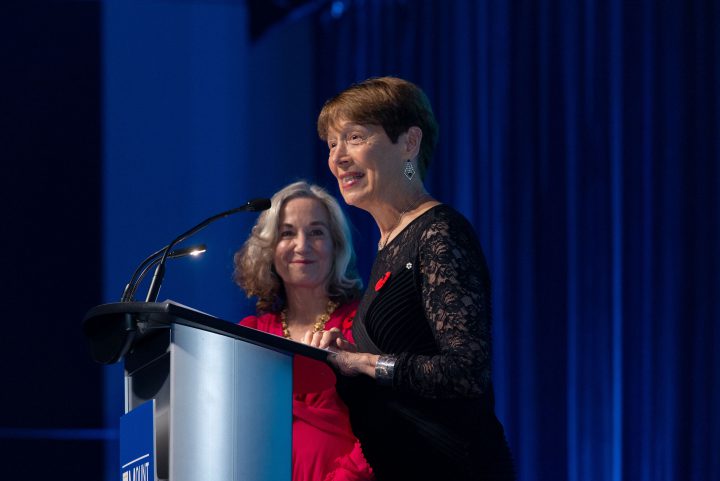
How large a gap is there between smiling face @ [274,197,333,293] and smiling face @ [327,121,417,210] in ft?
4.08

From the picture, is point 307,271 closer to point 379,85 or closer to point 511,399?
point 511,399

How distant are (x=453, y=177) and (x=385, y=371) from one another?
241cm

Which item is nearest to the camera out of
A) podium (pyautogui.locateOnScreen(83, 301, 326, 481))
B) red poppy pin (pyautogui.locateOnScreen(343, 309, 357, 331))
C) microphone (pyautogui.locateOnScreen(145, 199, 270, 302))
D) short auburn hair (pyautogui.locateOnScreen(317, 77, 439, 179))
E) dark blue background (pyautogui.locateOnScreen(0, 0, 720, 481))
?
podium (pyautogui.locateOnScreen(83, 301, 326, 481))

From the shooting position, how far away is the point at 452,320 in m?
1.74

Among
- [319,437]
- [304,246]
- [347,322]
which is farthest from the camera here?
[304,246]

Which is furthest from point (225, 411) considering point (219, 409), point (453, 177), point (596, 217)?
point (453, 177)

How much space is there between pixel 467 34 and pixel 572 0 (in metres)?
0.53

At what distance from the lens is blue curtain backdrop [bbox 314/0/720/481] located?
3.20m

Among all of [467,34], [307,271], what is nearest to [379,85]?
[307,271]

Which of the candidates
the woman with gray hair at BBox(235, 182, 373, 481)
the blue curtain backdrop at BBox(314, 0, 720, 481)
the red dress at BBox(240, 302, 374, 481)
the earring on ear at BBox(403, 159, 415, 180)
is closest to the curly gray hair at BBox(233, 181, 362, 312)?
the woman with gray hair at BBox(235, 182, 373, 481)

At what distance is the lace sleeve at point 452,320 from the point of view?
172 centimetres

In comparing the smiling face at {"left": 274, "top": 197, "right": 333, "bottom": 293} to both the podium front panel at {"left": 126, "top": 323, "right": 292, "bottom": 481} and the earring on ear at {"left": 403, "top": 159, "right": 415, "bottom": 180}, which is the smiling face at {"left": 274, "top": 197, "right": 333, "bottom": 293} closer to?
the earring on ear at {"left": 403, "top": 159, "right": 415, "bottom": 180}

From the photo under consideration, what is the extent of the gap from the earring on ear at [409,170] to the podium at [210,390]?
1.66 ft

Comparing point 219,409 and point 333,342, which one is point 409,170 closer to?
point 333,342
